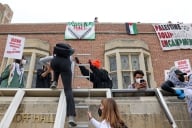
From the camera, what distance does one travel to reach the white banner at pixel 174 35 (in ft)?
34.5

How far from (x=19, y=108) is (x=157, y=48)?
7.73 m

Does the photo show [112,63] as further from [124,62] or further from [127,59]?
[127,59]

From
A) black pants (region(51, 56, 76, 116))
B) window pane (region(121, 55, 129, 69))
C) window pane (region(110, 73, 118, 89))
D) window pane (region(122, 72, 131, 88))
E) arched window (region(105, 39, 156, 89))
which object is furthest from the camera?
window pane (region(121, 55, 129, 69))

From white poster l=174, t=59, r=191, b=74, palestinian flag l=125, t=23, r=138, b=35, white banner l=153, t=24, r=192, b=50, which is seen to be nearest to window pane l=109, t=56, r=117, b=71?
palestinian flag l=125, t=23, r=138, b=35

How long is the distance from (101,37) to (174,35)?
318 centimetres

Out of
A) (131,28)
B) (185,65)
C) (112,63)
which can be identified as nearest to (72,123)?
(185,65)

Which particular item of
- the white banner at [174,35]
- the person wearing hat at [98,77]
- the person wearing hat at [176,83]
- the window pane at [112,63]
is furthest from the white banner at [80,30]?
the person wearing hat at [176,83]

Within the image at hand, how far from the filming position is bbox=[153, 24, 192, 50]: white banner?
10508 mm

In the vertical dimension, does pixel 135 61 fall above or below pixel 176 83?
above

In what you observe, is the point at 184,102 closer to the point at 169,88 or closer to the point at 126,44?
the point at 169,88

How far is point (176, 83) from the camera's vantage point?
432 cm

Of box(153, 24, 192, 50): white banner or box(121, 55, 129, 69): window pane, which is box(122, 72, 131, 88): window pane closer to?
box(121, 55, 129, 69): window pane

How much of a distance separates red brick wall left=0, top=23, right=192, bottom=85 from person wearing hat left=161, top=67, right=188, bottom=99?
5431mm

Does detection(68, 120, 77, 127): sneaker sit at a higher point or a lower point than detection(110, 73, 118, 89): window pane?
lower
